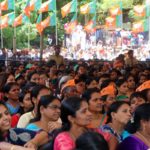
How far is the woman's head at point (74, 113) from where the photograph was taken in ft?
13.9

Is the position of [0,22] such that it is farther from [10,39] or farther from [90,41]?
[10,39]

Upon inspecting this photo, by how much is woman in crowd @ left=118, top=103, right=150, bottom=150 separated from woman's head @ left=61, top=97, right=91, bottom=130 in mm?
416

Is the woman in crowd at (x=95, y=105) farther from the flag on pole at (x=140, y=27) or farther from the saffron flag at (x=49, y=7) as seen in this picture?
the flag on pole at (x=140, y=27)

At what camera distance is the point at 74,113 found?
426cm

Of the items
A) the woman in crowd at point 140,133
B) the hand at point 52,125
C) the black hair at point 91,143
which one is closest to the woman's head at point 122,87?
the hand at point 52,125

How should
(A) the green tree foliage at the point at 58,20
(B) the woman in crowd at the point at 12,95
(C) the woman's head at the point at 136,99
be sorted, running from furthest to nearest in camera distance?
1. (A) the green tree foliage at the point at 58,20
2. (B) the woman in crowd at the point at 12,95
3. (C) the woman's head at the point at 136,99

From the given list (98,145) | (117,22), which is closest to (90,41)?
(117,22)

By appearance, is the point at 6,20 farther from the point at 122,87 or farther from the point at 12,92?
the point at 12,92

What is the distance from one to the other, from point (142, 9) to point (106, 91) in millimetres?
16996

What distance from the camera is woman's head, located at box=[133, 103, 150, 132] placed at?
157 inches

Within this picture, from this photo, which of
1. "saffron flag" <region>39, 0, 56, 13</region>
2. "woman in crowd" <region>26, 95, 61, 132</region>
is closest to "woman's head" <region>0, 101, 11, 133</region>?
"woman in crowd" <region>26, 95, 61, 132</region>

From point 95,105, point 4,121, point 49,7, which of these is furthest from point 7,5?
point 4,121

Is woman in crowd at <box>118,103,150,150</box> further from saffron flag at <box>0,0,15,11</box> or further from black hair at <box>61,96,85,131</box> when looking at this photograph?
saffron flag at <box>0,0,15,11</box>

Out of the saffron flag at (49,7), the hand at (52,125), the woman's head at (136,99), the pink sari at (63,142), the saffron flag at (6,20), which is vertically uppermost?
the saffron flag at (49,7)
